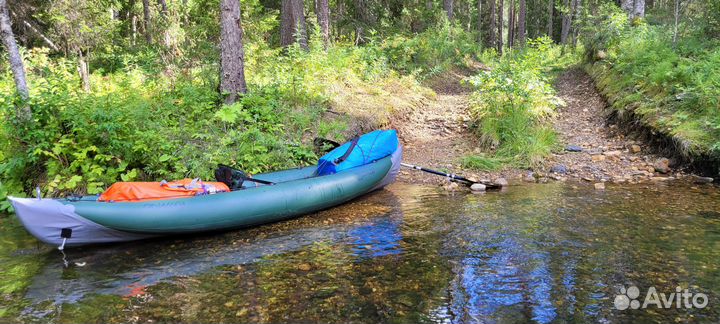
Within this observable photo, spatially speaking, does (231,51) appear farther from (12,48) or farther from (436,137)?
(436,137)

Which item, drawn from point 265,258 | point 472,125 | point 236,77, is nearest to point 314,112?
point 236,77

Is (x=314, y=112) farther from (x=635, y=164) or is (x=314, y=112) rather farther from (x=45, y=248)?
(x=635, y=164)

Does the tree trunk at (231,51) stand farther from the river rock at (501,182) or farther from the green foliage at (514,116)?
the river rock at (501,182)

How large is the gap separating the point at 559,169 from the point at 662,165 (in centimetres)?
160

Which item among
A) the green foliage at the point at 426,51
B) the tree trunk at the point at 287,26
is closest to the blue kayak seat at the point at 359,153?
the tree trunk at the point at 287,26

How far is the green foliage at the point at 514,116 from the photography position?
8555 millimetres

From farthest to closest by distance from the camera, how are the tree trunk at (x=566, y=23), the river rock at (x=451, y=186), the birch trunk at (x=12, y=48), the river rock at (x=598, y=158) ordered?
the tree trunk at (x=566, y=23)
the river rock at (x=598, y=158)
the river rock at (x=451, y=186)
the birch trunk at (x=12, y=48)

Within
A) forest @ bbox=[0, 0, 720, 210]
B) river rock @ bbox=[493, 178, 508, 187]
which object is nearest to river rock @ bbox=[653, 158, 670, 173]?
forest @ bbox=[0, 0, 720, 210]

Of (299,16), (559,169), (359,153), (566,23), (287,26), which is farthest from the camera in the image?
(566,23)

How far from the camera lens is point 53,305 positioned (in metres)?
3.95

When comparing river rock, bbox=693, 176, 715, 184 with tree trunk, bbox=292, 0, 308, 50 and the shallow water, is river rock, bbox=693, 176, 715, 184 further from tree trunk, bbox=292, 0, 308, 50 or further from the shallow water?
tree trunk, bbox=292, 0, 308, 50

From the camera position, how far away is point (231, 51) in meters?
8.88

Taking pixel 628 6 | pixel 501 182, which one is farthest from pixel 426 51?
pixel 501 182

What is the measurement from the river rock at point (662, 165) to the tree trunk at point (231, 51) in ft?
25.1
